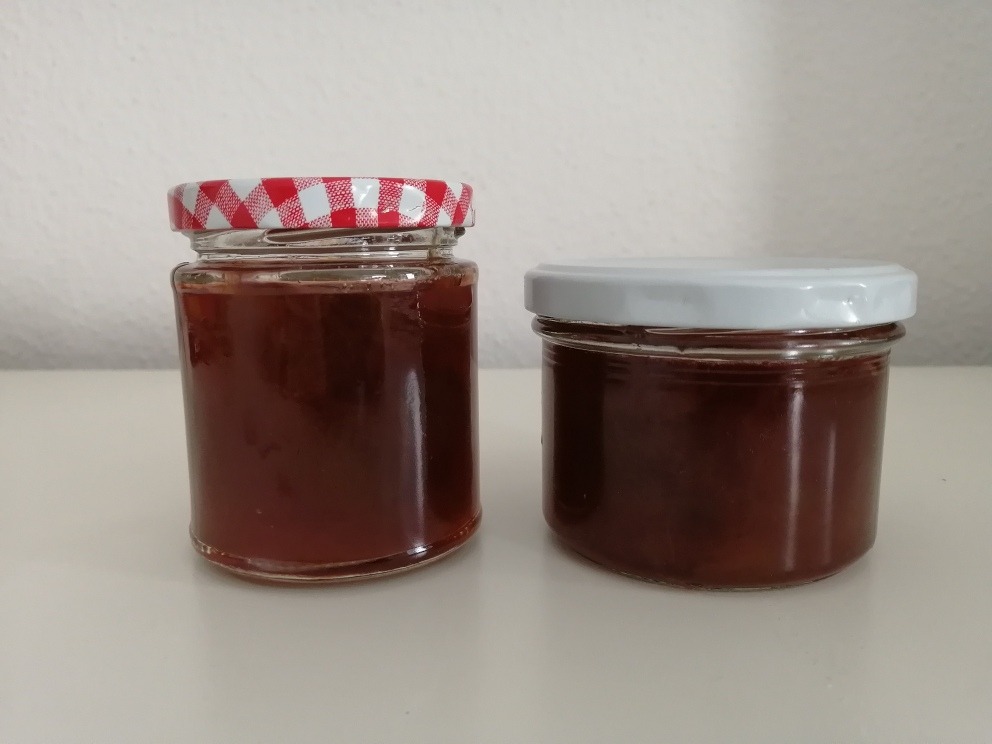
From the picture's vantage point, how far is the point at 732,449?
46cm

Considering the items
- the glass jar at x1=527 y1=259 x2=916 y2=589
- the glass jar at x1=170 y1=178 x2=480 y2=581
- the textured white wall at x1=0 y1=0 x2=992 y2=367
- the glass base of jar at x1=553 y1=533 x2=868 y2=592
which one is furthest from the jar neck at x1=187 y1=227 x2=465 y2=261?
the textured white wall at x1=0 y1=0 x2=992 y2=367

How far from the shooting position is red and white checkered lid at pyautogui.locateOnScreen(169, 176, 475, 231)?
Result: 44 centimetres

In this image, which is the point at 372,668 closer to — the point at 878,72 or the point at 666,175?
the point at 666,175

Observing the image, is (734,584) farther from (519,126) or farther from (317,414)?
(519,126)

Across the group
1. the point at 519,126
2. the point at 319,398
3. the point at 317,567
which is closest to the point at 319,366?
the point at 319,398

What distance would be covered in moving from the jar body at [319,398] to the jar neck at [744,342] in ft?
0.37

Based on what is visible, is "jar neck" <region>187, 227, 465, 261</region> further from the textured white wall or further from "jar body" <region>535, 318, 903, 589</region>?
the textured white wall

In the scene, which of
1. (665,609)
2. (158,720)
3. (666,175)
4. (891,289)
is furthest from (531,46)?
(158,720)

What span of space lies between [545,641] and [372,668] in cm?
9

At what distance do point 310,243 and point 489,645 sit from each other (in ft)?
0.81

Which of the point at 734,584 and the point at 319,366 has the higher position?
the point at 319,366

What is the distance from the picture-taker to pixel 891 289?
1.55ft

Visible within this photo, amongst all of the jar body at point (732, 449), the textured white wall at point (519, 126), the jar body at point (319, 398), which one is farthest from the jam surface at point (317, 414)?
the textured white wall at point (519, 126)

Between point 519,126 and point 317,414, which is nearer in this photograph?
point 317,414
